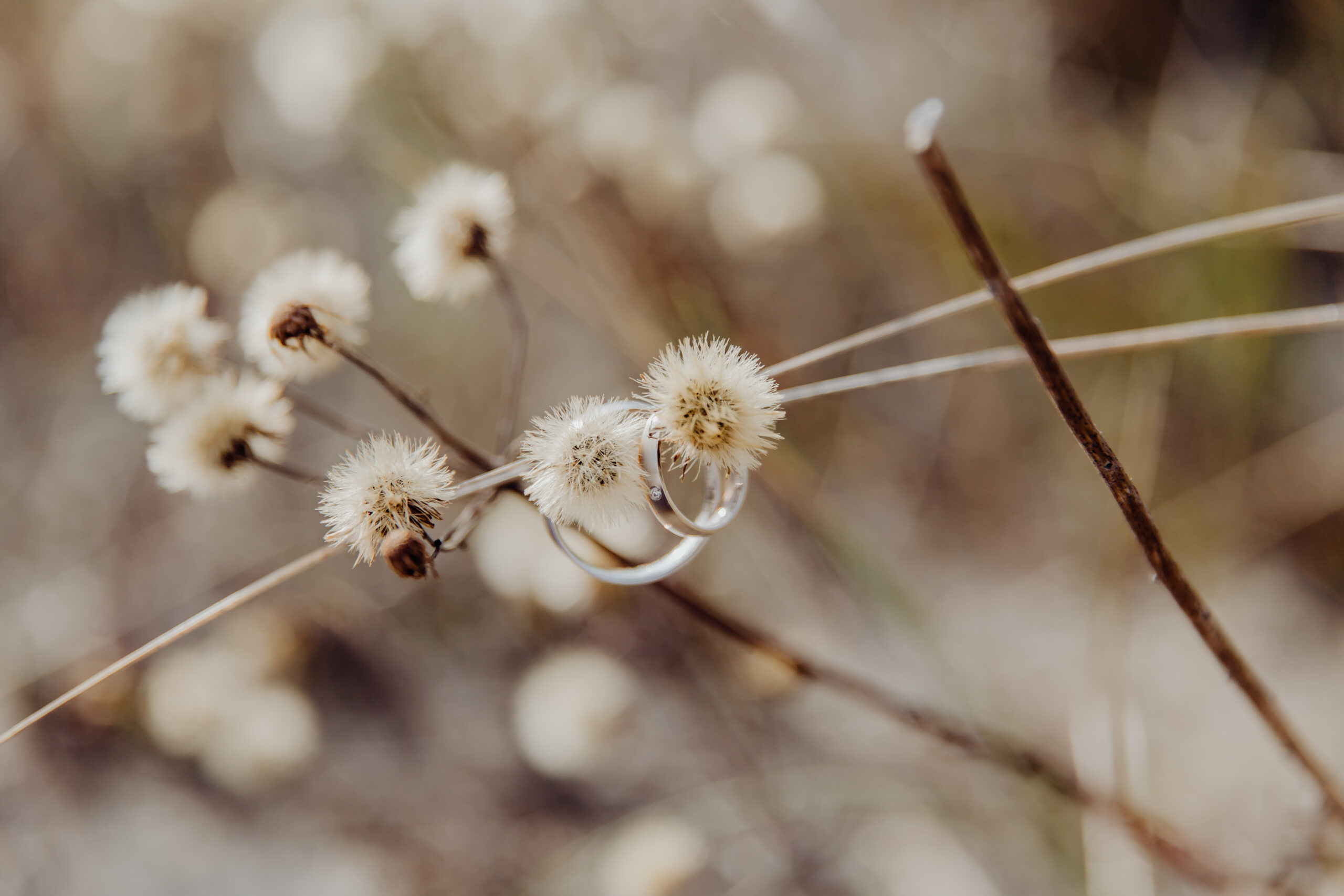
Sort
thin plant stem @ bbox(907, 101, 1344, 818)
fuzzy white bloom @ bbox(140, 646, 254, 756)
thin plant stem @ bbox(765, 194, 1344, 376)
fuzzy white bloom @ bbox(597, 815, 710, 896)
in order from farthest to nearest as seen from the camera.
Answer: fuzzy white bloom @ bbox(140, 646, 254, 756) → fuzzy white bloom @ bbox(597, 815, 710, 896) → thin plant stem @ bbox(765, 194, 1344, 376) → thin plant stem @ bbox(907, 101, 1344, 818)

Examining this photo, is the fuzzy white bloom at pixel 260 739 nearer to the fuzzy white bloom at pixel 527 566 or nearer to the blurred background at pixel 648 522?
the blurred background at pixel 648 522

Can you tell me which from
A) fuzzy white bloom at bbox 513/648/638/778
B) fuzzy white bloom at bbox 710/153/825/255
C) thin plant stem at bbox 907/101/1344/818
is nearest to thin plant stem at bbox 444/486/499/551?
thin plant stem at bbox 907/101/1344/818

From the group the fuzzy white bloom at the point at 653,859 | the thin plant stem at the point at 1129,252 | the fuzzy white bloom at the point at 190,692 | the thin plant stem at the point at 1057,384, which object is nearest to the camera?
the thin plant stem at the point at 1057,384

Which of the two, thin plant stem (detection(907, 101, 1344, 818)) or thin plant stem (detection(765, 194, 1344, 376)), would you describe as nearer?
thin plant stem (detection(907, 101, 1344, 818))

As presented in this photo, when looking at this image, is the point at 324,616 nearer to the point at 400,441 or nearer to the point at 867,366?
the point at 400,441

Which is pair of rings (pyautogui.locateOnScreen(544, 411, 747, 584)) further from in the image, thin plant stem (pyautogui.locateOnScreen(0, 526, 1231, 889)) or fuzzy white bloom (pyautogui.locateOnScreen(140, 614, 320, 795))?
fuzzy white bloom (pyautogui.locateOnScreen(140, 614, 320, 795))

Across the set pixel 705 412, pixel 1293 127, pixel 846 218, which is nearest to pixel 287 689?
pixel 705 412

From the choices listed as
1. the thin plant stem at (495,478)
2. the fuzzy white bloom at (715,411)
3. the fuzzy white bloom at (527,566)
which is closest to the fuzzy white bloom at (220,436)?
the thin plant stem at (495,478)
